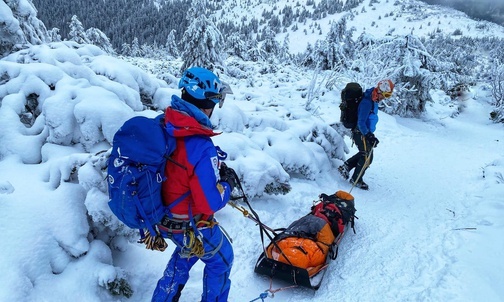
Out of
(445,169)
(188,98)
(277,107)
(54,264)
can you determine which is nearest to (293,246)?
(188,98)

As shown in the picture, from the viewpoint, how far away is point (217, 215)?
519 cm

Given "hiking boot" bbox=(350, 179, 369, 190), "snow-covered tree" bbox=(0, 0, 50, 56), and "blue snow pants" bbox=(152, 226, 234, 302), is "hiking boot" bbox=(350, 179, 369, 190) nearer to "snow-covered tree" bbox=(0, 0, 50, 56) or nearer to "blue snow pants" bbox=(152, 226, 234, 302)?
"blue snow pants" bbox=(152, 226, 234, 302)

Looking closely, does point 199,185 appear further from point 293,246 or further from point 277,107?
point 277,107

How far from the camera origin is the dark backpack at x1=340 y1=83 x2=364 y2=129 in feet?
23.1

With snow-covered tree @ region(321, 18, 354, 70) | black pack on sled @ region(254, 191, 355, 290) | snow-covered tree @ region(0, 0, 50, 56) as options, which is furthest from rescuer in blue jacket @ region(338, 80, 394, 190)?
snow-covered tree @ region(321, 18, 354, 70)

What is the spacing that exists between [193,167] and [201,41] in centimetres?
1738

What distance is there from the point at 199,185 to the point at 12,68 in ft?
14.8

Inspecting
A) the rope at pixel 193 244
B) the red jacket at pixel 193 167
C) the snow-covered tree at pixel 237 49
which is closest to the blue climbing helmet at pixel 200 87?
the red jacket at pixel 193 167

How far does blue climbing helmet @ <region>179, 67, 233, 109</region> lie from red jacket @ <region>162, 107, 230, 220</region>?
23cm

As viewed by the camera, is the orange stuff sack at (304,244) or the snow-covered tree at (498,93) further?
the snow-covered tree at (498,93)

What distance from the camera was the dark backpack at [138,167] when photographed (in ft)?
7.88

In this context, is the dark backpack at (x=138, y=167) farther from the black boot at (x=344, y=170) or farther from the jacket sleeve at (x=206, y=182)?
the black boot at (x=344, y=170)

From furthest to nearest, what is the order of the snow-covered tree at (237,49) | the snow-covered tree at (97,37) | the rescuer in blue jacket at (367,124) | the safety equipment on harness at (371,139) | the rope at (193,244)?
the snow-covered tree at (97,37)
the snow-covered tree at (237,49)
the safety equipment on harness at (371,139)
the rescuer in blue jacket at (367,124)
the rope at (193,244)

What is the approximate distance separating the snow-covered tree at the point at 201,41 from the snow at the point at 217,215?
460 inches
